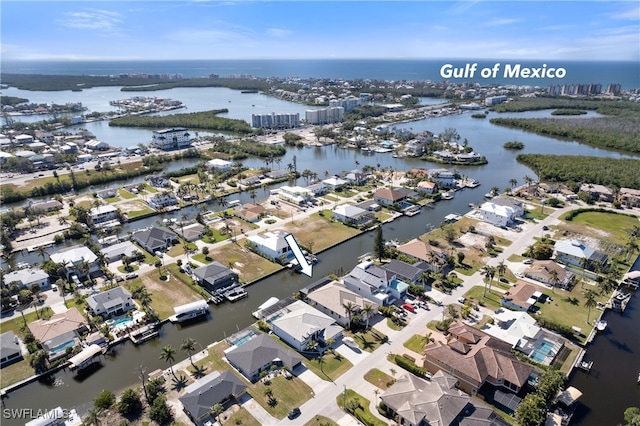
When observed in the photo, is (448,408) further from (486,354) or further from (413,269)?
(413,269)

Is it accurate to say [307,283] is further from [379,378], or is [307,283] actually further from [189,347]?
[189,347]

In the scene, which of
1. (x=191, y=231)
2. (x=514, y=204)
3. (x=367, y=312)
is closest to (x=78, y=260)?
(x=191, y=231)

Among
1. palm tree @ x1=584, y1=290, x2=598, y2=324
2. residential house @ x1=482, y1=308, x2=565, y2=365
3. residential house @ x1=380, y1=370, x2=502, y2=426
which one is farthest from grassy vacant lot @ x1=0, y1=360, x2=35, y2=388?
palm tree @ x1=584, y1=290, x2=598, y2=324

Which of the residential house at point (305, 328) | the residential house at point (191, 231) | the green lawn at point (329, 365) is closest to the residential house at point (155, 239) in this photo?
the residential house at point (191, 231)

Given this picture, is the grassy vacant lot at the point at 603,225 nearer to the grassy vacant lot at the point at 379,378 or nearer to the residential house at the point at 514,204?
the residential house at the point at 514,204

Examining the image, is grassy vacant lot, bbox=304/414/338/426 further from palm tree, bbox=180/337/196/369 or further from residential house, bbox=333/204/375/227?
residential house, bbox=333/204/375/227

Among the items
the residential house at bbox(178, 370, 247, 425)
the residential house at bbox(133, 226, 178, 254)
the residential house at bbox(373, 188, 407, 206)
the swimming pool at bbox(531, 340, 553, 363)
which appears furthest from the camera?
the residential house at bbox(373, 188, 407, 206)

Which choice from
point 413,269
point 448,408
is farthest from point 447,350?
point 413,269
